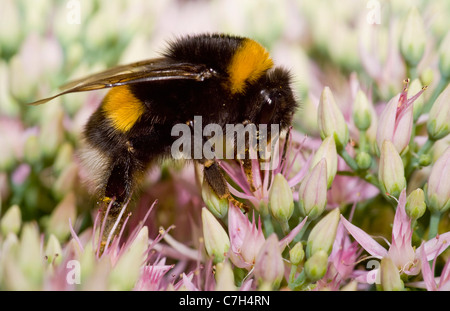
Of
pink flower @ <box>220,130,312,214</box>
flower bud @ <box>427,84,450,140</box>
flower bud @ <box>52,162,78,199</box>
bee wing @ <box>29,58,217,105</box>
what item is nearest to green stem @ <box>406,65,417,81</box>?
flower bud @ <box>427,84,450,140</box>

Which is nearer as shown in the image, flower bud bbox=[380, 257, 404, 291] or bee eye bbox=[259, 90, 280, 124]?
flower bud bbox=[380, 257, 404, 291]

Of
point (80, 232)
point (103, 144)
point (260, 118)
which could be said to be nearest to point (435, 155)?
point (260, 118)

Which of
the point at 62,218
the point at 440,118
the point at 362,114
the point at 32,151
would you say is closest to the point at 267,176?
the point at 362,114

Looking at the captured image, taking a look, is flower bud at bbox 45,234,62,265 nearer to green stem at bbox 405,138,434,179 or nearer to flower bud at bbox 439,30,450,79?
green stem at bbox 405,138,434,179

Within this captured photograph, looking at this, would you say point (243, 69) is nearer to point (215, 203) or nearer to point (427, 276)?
point (215, 203)

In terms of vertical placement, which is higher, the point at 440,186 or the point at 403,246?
the point at 440,186

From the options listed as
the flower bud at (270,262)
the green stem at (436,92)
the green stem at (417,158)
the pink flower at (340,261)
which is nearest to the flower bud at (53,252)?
the flower bud at (270,262)

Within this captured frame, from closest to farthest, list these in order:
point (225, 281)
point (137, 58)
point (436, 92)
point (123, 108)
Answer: point (225, 281), point (123, 108), point (436, 92), point (137, 58)
